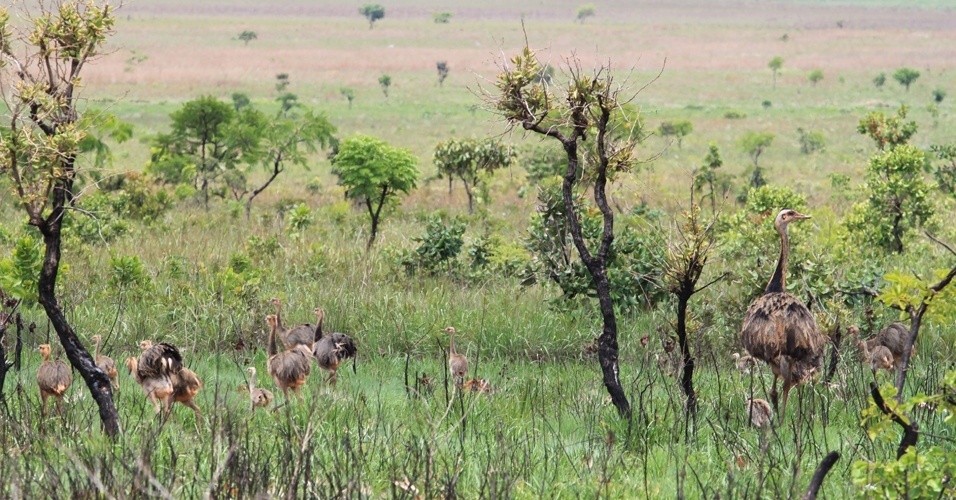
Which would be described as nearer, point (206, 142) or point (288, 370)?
point (288, 370)

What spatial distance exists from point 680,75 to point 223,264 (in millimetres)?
78390

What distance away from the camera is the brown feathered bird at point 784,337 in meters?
6.91

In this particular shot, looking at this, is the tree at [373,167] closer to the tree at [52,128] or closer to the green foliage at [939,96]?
the tree at [52,128]

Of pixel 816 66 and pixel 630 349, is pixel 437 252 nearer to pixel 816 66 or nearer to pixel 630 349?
pixel 630 349

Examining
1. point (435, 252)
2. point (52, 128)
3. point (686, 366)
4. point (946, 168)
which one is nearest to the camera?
point (52, 128)

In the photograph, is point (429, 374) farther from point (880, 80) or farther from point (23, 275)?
point (880, 80)

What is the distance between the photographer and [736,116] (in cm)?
5891

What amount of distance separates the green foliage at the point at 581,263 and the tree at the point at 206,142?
12703 mm

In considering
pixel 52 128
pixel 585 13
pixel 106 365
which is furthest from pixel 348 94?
pixel 585 13

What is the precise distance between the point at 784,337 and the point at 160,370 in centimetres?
386

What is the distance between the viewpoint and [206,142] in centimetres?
2469

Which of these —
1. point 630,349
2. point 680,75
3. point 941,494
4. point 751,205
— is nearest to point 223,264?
point 630,349

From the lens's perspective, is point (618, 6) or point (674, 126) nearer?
point (674, 126)


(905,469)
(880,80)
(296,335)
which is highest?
(905,469)
